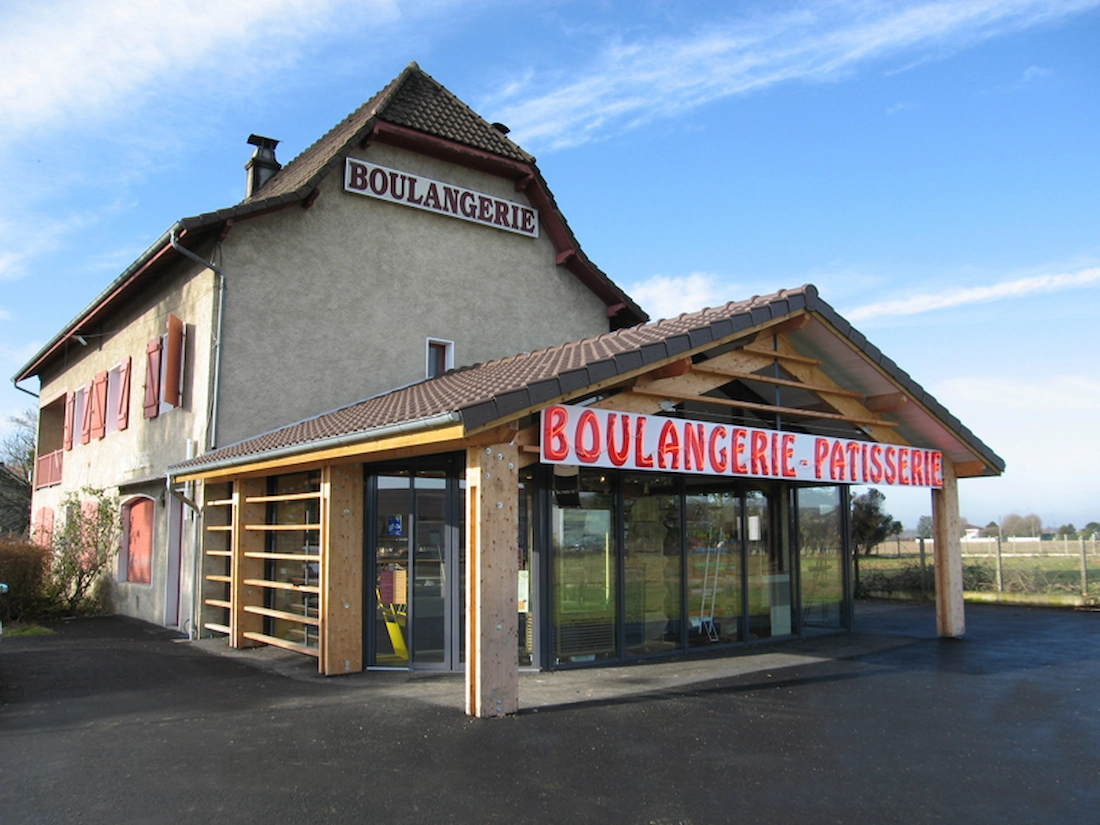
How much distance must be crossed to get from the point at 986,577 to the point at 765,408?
1132 cm

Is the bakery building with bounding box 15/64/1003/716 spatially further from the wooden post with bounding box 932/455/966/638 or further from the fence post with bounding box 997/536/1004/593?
the fence post with bounding box 997/536/1004/593

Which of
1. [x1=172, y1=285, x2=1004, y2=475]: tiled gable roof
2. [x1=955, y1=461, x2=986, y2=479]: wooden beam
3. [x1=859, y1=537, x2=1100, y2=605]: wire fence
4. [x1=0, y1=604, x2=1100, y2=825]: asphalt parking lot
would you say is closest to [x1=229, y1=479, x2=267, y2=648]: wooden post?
[x1=172, y1=285, x2=1004, y2=475]: tiled gable roof

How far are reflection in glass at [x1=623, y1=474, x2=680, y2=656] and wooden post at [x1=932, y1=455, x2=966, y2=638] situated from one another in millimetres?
3847

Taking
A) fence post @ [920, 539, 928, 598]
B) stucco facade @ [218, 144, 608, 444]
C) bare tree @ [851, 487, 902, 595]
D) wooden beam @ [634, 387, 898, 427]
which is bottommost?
fence post @ [920, 539, 928, 598]

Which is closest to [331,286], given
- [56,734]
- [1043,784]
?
[56,734]

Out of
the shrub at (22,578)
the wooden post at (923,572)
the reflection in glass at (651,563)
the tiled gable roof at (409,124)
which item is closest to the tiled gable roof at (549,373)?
the reflection in glass at (651,563)

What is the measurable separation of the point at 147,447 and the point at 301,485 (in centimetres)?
495

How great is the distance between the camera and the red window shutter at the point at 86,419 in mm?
17766

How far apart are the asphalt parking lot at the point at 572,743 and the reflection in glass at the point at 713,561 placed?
0.69 meters

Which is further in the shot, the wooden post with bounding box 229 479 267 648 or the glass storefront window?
the wooden post with bounding box 229 479 267 648

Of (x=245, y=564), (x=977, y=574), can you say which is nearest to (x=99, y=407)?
(x=245, y=564)

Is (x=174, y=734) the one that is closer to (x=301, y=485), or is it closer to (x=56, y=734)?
(x=56, y=734)

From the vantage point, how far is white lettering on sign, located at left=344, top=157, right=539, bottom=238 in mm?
13695

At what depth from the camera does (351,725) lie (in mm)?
6977
